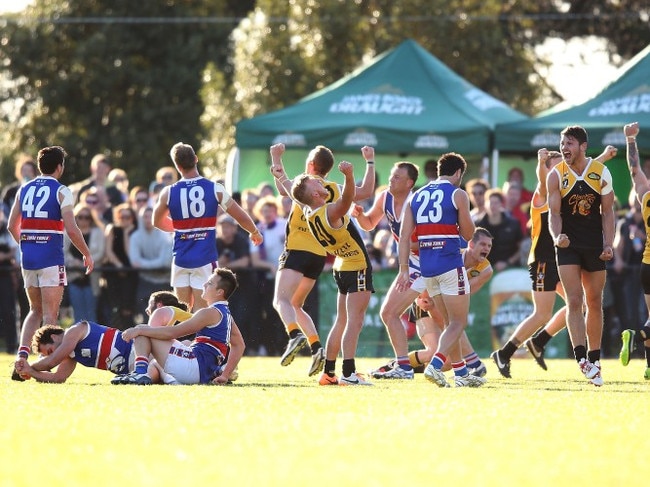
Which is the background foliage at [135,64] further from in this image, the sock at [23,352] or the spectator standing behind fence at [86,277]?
the sock at [23,352]

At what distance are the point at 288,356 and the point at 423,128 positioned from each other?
35.4ft

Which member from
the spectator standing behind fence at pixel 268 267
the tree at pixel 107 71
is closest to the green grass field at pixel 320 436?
the spectator standing behind fence at pixel 268 267

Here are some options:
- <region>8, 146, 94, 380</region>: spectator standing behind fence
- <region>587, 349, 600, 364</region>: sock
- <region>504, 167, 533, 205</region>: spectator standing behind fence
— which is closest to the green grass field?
<region>587, 349, 600, 364</region>: sock

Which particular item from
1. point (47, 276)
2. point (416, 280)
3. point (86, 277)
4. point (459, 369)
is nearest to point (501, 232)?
point (86, 277)

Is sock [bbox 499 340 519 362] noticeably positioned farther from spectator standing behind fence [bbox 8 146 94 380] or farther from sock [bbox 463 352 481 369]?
spectator standing behind fence [bbox 8 146 94 380]

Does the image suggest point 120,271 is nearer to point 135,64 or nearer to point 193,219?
point 193,219

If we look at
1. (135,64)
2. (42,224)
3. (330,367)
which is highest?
(135,64)

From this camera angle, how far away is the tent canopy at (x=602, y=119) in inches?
855

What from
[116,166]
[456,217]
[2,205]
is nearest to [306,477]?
[456,217]

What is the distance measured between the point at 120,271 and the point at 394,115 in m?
6.10

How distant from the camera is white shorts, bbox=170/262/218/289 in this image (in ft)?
44.1

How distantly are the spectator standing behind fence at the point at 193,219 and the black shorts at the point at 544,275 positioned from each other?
272cm

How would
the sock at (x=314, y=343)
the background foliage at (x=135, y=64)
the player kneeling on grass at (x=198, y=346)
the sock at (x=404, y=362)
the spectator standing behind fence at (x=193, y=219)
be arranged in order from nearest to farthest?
the player kneeling on grass at (x=198, y=346) → the sock at (x=314, y=343) → the spectator standing behind fence at (x=193, y=219) → the sock at (x=404, y=362) → the background foliage at (x=135, y=64)

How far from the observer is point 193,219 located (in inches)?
527
